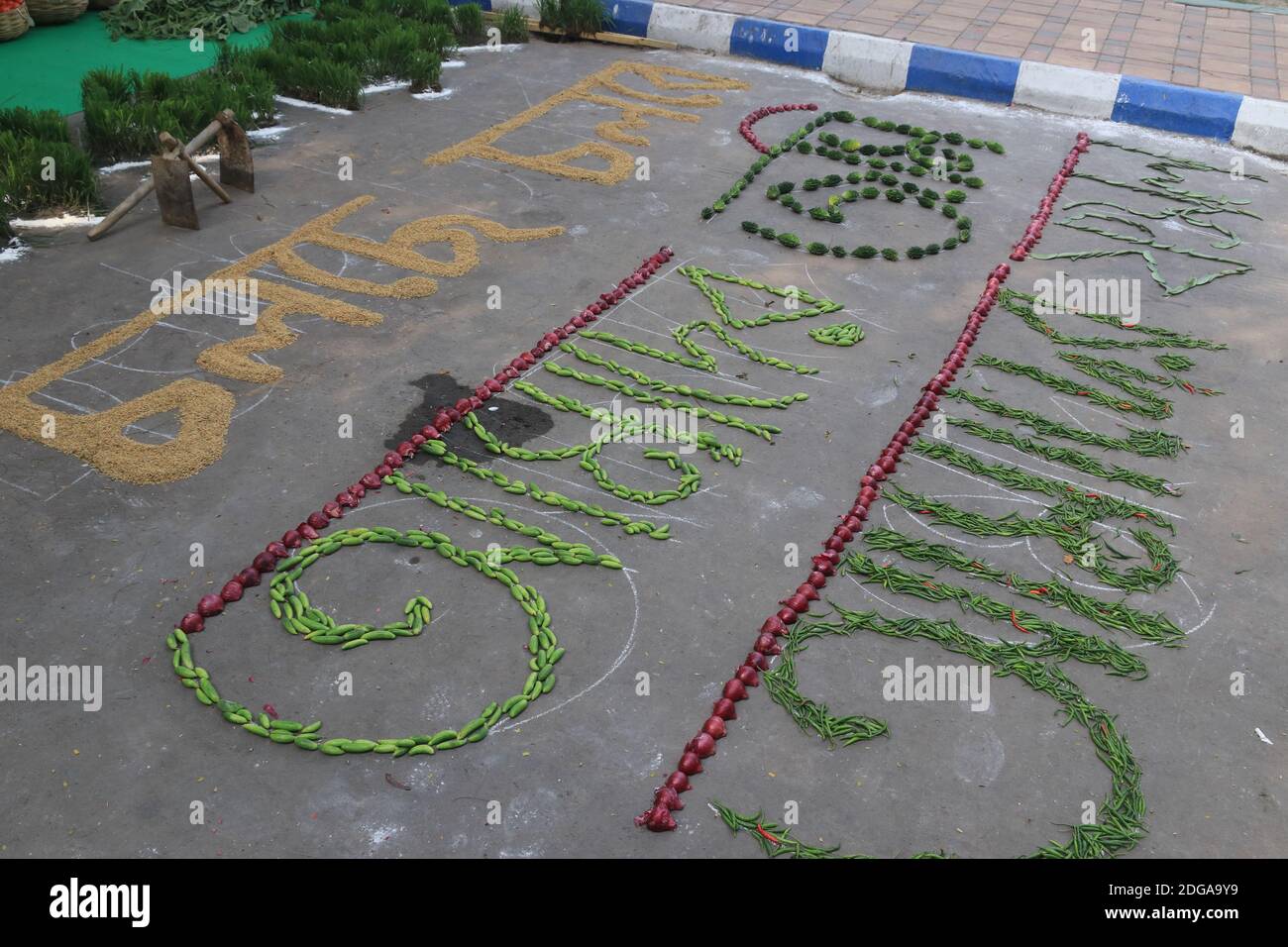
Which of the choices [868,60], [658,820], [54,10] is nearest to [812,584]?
[658,820]

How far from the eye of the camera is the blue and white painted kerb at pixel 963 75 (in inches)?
354

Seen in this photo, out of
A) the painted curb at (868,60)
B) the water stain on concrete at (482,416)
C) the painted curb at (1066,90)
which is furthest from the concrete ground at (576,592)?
the painted curb at (868,60)

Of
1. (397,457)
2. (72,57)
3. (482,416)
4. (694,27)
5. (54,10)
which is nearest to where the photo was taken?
(397,457)

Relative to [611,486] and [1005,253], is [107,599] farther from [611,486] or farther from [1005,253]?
[1005,253]

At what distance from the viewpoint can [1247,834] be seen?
11.3 feet

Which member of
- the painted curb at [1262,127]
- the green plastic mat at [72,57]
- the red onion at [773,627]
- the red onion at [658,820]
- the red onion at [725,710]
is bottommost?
the red onion at [658,820]

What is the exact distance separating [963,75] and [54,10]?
8.03 metres

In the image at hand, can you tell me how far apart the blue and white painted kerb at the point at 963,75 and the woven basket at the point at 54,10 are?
3952mm

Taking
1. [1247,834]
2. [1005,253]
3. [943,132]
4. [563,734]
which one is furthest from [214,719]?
[943,132]

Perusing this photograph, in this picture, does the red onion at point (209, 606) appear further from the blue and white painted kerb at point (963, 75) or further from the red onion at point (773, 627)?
the blue and white painted kerb at point (963, 75)

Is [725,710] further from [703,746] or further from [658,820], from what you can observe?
[658,820]

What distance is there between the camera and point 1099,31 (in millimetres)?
10719

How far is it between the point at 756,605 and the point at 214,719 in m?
1.99

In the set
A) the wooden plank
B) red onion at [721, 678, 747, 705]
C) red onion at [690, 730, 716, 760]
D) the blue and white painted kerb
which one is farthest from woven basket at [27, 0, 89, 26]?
red onion at [690, 730, 716, 760]
